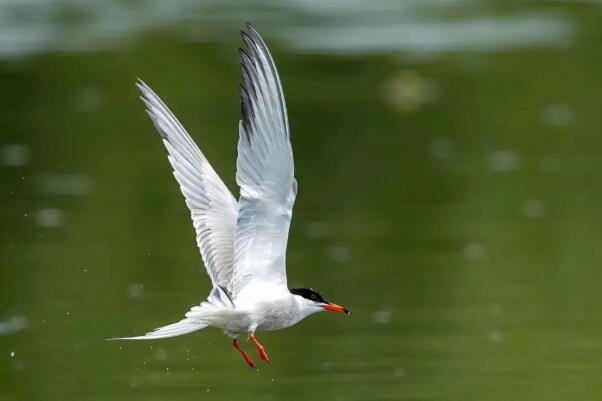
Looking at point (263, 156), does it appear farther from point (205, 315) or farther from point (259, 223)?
point (205, 315)

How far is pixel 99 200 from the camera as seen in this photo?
1044 cm

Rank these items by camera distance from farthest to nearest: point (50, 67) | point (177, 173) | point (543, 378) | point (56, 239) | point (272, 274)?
1. point (50, 67)
2. point (56, 239)
3. point (543, 378)
4. point (177, 173)
5. point (272, 274)

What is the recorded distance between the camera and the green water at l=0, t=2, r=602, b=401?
289 inches

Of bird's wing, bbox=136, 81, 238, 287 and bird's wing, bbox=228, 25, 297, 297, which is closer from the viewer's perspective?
bird's wing, bbox=228, 25, 297, 297

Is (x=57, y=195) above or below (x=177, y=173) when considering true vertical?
below

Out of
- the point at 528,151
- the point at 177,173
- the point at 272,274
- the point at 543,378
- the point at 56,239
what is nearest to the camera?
the point at 272,274

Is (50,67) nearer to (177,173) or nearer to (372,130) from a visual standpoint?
(372,130)

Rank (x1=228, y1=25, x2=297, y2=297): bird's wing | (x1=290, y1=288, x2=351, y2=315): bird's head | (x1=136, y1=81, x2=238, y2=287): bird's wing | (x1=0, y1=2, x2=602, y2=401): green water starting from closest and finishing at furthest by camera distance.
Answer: (x1=228, y1=25, x2=297, y2=297): bird's wing, (x1=290, y1=288, x2=351, y2=315): bird's head, (x1=136, y1=81, x2=238, y2=287): bird's wing, (x1=0, y1=2, x2=602, y2=401): green water

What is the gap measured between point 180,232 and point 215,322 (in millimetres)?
4129

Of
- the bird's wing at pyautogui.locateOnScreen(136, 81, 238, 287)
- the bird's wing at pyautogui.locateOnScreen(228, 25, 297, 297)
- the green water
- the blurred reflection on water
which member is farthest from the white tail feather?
the blurred reflection on water

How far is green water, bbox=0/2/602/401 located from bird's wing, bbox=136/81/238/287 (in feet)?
2.45

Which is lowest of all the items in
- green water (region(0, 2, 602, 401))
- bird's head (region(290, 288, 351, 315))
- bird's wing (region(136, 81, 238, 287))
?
green water (region(0, 2, 602, 401))

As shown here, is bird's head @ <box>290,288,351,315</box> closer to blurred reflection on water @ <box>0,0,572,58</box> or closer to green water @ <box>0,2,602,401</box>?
green water @ <box>0,2,602,401</box>

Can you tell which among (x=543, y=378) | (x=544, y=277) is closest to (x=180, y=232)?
(x=544, y=277)
